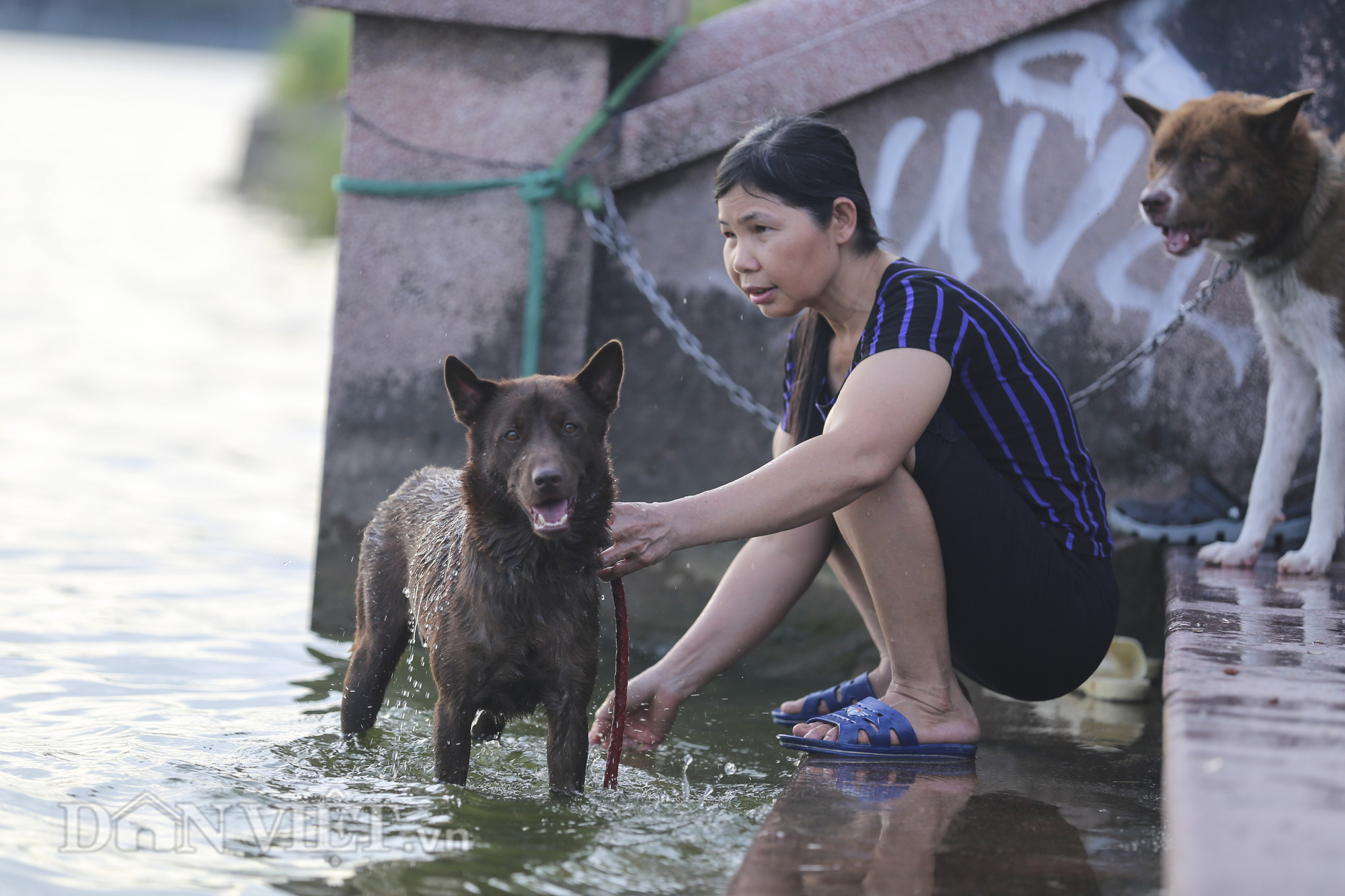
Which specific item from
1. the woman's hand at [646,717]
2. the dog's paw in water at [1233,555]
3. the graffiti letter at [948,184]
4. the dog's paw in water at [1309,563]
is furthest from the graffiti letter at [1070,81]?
the woman's hand at [646,717]

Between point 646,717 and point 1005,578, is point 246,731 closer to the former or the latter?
point 646,717

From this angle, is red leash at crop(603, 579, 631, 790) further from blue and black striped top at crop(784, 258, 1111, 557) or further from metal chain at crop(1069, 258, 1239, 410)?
metal chain at crop(1069, 258, 1239, 410)

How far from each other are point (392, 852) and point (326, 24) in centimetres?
2539

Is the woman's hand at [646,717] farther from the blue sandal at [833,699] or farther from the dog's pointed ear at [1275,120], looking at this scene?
the dog's pointed ear at [1275,120]

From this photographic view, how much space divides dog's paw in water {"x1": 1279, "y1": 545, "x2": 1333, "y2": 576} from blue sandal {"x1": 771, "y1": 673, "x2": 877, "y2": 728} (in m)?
1.36

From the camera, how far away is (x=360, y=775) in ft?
11.4

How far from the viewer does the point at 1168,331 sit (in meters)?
Result: 4.70

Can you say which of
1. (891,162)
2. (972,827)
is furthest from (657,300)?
(972,827)

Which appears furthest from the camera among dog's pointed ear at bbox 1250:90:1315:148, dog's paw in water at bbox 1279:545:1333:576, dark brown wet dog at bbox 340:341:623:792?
dog's paw in water at bbox 1279:545:1333:576

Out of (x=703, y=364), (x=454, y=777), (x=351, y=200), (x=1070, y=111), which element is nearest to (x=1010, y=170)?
(x=1070, y=111)

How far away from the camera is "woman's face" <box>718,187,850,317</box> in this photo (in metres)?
3.35

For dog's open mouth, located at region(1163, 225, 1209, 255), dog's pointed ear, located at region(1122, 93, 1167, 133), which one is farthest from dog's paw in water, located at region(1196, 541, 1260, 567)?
dog's pointed ear, located at region(1122, 93, 1167, 133)

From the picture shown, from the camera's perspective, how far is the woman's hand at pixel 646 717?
3697 mm

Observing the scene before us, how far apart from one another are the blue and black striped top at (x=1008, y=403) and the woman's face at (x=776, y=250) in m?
0.17
